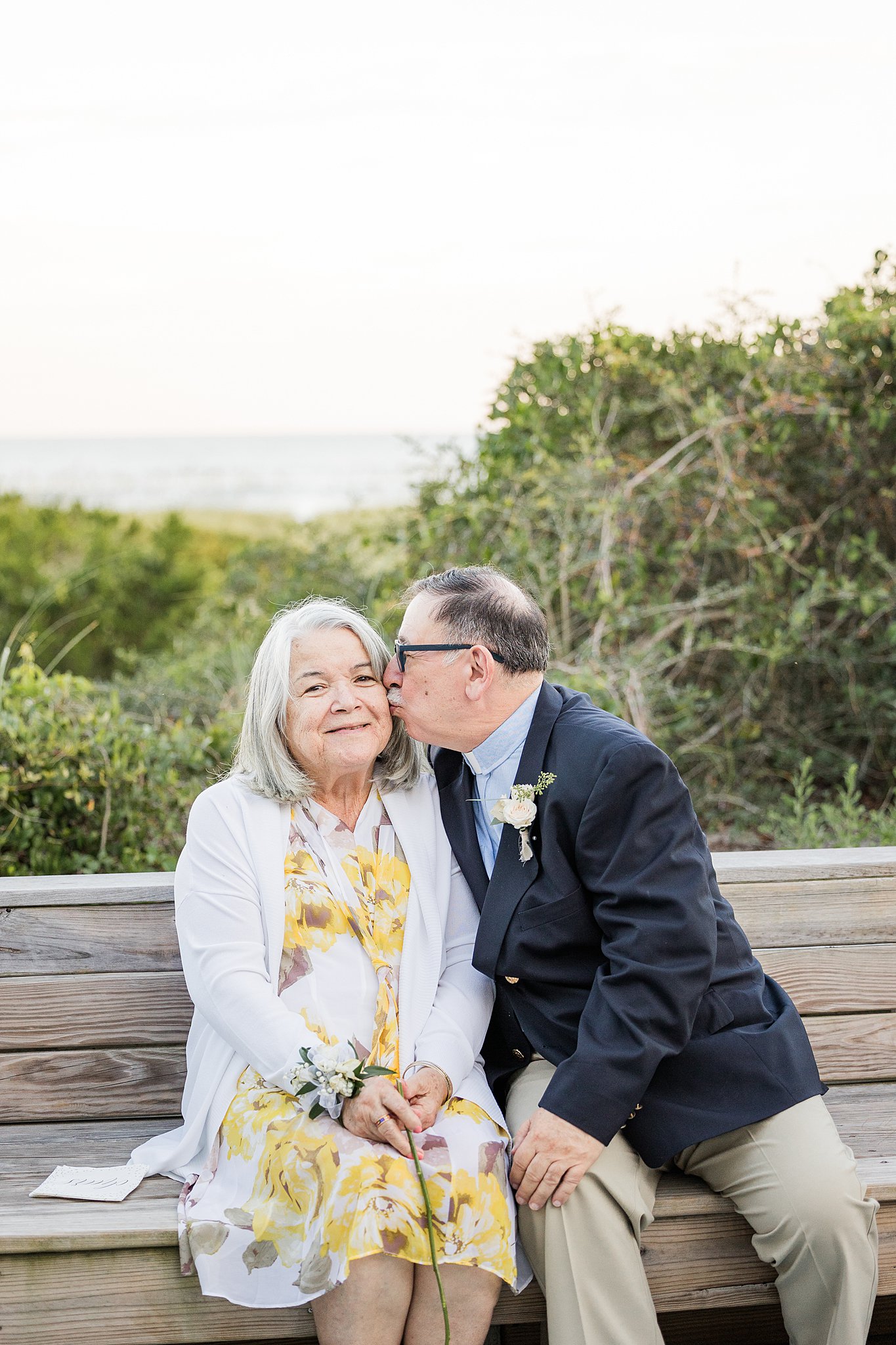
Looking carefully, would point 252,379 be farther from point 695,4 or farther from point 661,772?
point 661,772

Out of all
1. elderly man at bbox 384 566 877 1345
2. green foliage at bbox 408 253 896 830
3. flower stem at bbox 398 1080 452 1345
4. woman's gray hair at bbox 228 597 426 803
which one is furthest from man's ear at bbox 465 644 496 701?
green foliage at bbox 408 253 896 830

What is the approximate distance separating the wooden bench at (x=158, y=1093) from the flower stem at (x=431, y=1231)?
202mm

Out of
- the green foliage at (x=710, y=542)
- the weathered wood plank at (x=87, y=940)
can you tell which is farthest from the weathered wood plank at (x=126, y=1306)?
the green foliage at (x=710, y=542)

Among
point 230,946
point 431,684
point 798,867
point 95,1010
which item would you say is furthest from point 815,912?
point 95,1010

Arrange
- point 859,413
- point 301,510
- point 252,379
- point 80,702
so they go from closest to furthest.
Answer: point 80,702 → point 859,413 → point 301,510 → point 252,379

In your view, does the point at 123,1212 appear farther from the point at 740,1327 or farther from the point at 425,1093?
the point at 740,1327

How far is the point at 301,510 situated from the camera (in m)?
43.0

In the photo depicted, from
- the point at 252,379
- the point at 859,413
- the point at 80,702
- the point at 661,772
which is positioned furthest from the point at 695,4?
the point at 252,379

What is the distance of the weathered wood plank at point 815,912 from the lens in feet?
9.12

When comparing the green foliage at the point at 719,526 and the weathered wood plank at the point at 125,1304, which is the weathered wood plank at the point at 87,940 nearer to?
the weathered wood plank at the point at 125,1304

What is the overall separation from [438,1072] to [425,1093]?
6cm

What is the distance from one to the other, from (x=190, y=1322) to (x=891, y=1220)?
1322 mm

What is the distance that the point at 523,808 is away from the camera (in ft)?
7.32

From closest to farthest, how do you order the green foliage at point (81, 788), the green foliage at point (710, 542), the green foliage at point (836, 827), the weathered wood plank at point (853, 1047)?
the weathered wood plank at point (853, 1047)
the green foliage at point (81, 788)
the green foliage at point (836, 827)
the green foliage at point (710, 542)
